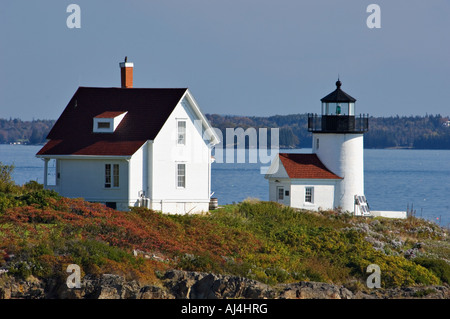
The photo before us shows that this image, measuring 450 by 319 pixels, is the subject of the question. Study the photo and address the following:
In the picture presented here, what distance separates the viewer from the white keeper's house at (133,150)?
31.9m

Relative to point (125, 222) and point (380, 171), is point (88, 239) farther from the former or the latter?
point (380, 171)

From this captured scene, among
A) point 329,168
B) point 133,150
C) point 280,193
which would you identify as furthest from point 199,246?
point 329,168

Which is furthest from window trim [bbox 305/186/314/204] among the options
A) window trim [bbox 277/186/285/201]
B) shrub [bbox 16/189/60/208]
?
shrub [bbox 16/189/60/208]

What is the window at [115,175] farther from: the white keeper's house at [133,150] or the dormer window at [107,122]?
the dormer window at [107,122]

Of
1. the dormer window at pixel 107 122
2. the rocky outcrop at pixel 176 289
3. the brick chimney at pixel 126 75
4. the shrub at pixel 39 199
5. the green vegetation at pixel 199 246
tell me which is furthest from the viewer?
the brick chimney at pixel 126 75

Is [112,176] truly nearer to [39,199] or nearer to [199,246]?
[39,199]

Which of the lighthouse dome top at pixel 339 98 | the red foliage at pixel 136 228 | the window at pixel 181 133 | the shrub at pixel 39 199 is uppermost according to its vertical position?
the lighthouse dome top at pixel 339 98

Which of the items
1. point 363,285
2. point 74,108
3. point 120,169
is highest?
point 74,108

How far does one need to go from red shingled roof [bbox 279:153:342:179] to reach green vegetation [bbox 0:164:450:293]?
5.64m

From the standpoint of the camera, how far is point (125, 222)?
27172mm

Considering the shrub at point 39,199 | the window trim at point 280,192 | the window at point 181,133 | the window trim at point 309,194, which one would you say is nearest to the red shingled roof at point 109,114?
the window at point 181,133

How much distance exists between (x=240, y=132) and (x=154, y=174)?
275 ft
